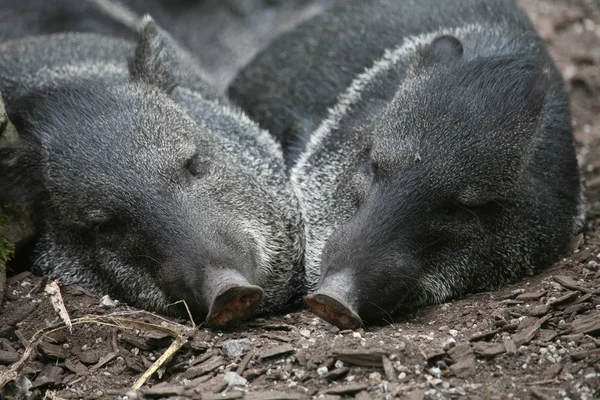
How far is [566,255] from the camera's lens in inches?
240

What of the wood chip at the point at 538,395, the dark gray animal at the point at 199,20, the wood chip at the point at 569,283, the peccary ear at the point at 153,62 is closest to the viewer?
→ the wood chip at the point at 538,395

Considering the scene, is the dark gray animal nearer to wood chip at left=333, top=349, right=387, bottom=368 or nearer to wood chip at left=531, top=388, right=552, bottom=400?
wood chip at left=333, top=349, right=387, bottom=368

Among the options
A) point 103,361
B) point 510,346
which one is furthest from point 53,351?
point 510,346

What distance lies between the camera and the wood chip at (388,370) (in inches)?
174

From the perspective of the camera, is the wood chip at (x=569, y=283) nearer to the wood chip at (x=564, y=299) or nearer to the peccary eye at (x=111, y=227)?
the wood chip at (x=564, y=299)

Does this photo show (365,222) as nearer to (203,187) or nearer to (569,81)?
(203,187)

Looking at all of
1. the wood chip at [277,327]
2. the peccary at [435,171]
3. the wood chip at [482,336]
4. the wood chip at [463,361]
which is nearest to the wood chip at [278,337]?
the wood chip at [277,327]

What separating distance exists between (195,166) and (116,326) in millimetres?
1175

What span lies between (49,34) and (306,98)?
8.73 feet

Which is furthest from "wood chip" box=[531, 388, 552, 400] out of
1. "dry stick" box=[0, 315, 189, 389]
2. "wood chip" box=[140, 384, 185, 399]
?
"dry stick" box=[0, 315, 189, 389]

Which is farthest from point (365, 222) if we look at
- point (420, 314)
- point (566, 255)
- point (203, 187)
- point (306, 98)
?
point (306, 98)

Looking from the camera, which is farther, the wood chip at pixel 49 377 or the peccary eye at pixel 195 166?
the peccary eye at pixel 195 166

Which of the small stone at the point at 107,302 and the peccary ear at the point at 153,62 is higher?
the peccary ear at the point at 153,62

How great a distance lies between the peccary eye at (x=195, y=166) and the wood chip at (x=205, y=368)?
54.0 inches
